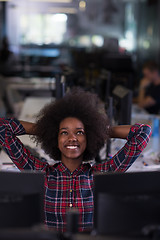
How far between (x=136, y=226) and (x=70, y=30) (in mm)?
7559

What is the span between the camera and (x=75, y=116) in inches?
73.1

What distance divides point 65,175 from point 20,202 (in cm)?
53

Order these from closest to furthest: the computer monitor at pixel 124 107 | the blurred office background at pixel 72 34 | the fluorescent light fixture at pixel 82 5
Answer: the computer monitor at pixel 124 107 < the fluorescent light fixture at pixel 82 5 < the blurred office background at pixel 72 34

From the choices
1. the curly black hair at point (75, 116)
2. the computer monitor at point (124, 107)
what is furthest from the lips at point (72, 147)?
the computer monitor at point (124, 107)

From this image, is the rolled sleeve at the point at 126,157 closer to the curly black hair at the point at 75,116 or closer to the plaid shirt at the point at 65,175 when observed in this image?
the plaid shirt at the point at 65,175

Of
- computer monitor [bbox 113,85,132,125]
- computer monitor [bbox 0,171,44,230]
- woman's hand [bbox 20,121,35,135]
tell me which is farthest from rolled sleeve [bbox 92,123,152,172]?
computer monitor [bbox 113,85,132,125]

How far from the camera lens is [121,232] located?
4.17 ft

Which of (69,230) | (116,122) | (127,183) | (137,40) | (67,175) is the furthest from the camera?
(137,40)

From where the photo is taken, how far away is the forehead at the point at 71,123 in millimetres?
1818

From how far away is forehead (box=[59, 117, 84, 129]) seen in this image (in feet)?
5.97

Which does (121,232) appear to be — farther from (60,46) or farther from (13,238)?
(60,46)

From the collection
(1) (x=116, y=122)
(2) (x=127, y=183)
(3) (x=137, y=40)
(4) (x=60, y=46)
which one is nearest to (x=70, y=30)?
(4) (x=60, y=46)

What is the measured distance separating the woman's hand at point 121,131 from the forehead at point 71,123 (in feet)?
0.82

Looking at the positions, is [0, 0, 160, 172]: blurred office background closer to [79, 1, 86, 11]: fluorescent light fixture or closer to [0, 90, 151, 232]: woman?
[79, 1, 86, 11]: fluorescent light fixture
